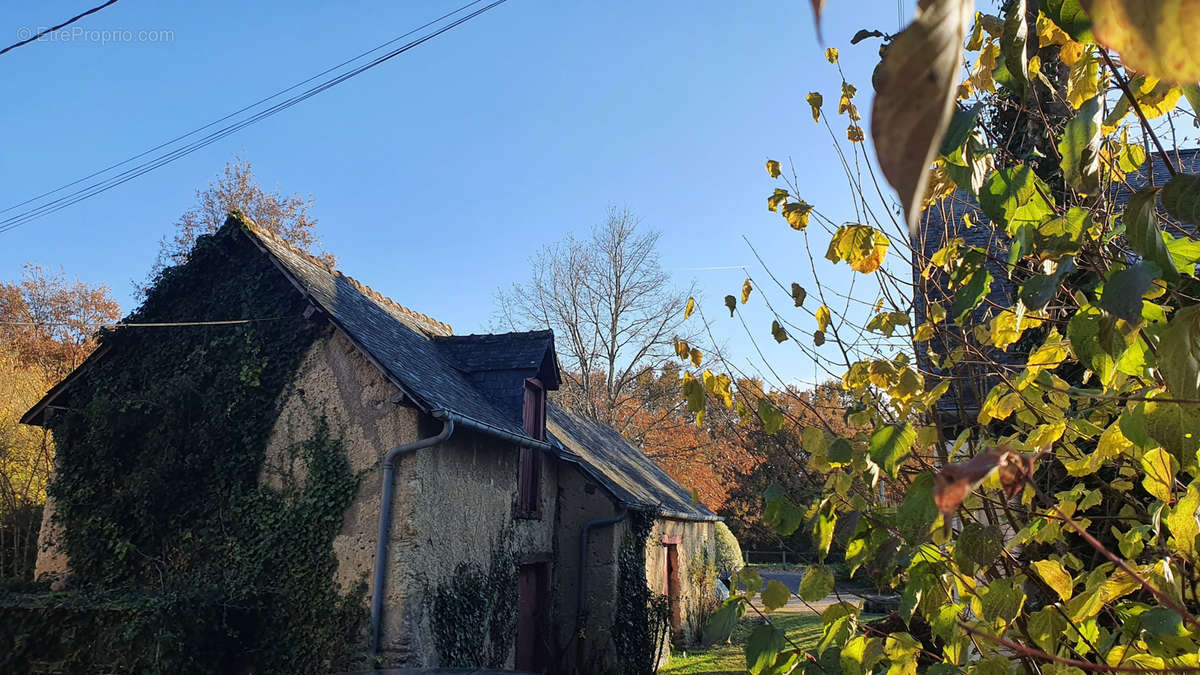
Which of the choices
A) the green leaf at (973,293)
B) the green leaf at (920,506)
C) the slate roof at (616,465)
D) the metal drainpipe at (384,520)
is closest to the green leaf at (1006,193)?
the green leaf at (973,293)

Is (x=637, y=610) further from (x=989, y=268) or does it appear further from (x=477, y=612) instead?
Result: (x=989, y=268)

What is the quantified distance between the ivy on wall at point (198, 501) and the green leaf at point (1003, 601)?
7.33 metres

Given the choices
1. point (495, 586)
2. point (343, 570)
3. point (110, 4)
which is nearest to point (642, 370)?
point (495, 586)

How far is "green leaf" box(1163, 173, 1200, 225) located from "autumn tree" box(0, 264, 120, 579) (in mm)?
11062

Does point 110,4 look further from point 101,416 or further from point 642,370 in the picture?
point 642,370

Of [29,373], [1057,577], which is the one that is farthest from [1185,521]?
[29,373]

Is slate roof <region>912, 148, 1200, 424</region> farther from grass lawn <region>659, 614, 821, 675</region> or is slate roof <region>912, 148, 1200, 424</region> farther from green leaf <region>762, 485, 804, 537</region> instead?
grass lawn <region>659, 614, 821, 675</region>

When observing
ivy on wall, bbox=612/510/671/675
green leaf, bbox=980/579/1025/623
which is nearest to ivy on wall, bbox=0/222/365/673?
ivy on wall, bbox=612/510/671/675

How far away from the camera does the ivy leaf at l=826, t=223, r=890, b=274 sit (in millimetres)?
2316

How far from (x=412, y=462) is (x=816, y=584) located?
658cm

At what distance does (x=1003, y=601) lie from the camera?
1.88 metres

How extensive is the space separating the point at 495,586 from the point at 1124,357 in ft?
30.6

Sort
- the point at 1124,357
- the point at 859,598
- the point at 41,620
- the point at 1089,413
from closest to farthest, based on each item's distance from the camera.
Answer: the point at 1124,357
the point at 859,598
the point at 1089,413
the point at 41,620

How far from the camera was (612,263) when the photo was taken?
29203 mm
